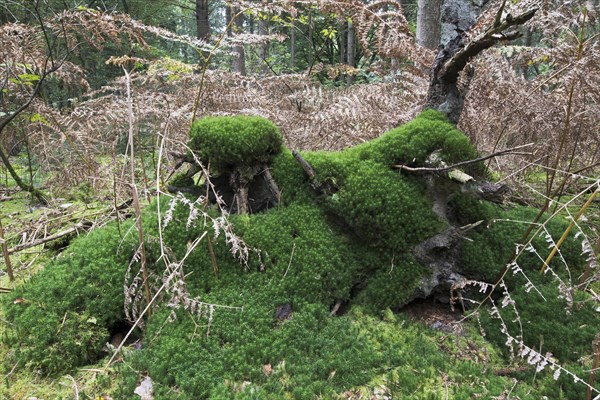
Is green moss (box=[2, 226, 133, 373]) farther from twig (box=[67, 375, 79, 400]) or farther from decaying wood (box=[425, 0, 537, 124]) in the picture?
decaying wood (box=[425, 0, 537, 124])

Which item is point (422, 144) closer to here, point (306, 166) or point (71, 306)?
point (306, 166)

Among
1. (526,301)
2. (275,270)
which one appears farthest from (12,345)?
(526,301)

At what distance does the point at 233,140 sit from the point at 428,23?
4570mm

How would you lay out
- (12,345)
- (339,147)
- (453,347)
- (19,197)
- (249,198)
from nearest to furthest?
(12,345) → (453,347) → (249,198) → (339,147) → (19,197)

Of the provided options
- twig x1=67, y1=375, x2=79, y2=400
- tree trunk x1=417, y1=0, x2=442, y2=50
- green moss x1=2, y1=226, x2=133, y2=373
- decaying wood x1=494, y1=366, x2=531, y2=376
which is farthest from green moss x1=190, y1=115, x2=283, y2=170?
tree trunk x1=417, y1=0, x2=442, y2=50

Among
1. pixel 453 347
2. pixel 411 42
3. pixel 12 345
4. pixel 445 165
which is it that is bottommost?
pixel 453 347

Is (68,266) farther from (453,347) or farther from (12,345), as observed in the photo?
(453,347)

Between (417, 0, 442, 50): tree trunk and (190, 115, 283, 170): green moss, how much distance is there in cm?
406

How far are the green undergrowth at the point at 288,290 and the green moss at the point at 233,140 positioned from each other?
0.5 inches

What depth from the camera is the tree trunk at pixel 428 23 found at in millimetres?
5656

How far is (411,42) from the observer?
3820 mm

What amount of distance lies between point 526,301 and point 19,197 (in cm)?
600

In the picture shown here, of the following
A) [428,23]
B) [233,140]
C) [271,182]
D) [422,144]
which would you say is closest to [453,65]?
[422,144]

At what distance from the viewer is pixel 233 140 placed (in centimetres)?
281
